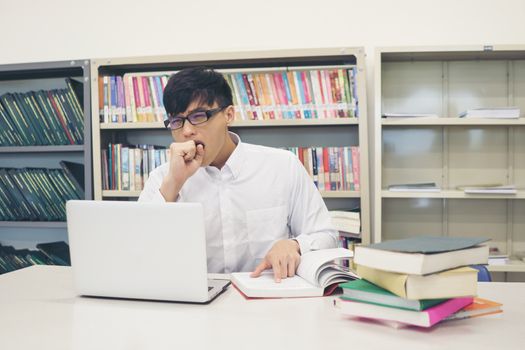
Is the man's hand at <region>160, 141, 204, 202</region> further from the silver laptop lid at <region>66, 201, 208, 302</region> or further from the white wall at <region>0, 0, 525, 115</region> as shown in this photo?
the white wall at <region>0, 0, 525, 115</region>

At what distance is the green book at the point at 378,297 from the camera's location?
737 millimetres

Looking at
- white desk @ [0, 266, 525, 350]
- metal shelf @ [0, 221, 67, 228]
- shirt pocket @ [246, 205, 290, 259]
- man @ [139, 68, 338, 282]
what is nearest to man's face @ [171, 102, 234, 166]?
man @ [139, 68, 338, 282]

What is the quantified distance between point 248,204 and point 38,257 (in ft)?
5.03

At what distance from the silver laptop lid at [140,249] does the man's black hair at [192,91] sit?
555mm

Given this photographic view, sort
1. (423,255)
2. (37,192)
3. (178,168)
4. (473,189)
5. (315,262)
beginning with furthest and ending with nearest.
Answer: (37,192), (473,189), (178,168), (315,262), (423,255)

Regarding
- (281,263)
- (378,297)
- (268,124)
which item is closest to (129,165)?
(268,124)

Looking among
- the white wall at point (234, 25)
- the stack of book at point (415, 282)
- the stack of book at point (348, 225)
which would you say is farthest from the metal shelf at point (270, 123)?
the stack of book at point (415, 282)

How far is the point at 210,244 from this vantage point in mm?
1508

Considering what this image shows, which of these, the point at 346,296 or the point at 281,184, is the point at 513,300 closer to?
the point at 346,296

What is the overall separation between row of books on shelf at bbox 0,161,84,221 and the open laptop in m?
1.50

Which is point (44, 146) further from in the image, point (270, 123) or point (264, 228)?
point (264, 228)

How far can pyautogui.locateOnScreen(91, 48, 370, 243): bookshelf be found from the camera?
205 centimetres

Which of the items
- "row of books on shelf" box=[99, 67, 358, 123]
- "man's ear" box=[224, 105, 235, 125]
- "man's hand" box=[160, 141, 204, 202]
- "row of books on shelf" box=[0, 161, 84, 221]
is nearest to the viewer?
"man's hand" box=[160, 141, 204, 202]

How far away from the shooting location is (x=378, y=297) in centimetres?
77
